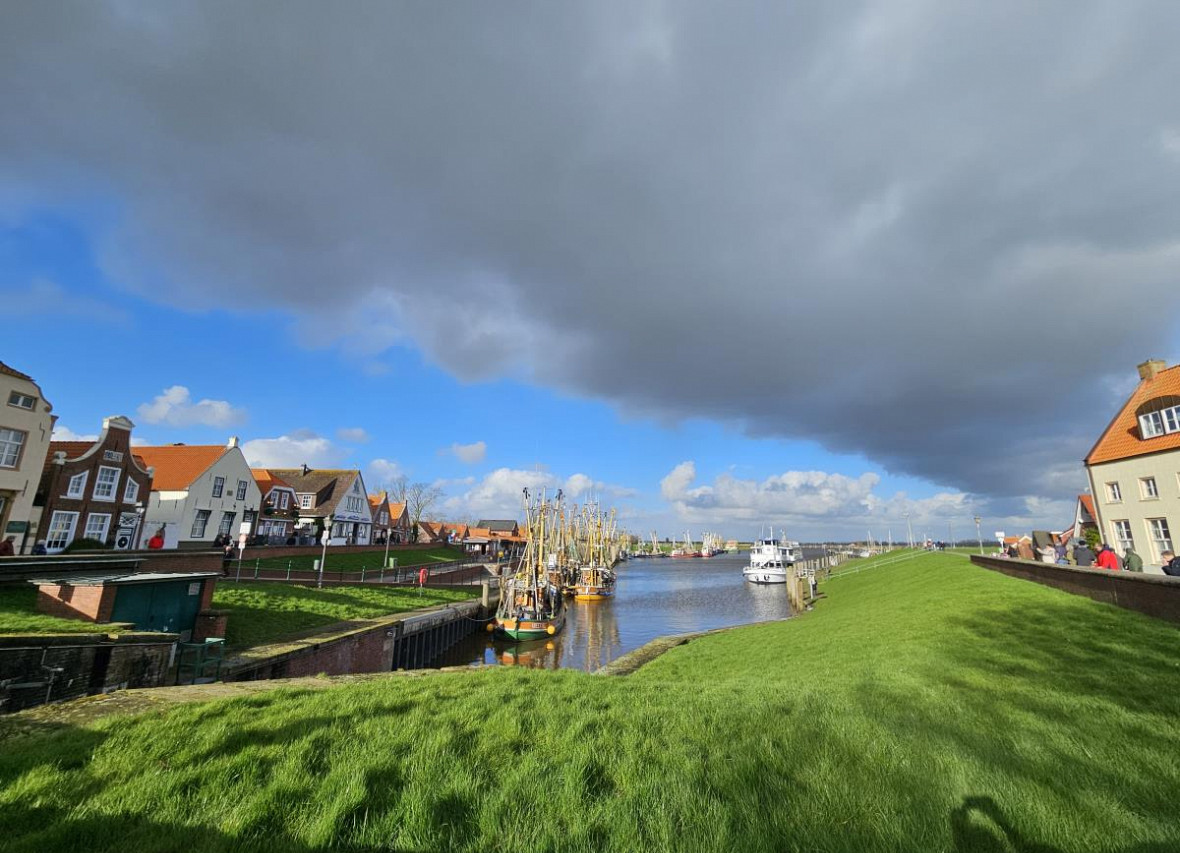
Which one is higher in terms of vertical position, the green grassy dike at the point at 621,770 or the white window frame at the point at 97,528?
the white window frame at the point at 97,528

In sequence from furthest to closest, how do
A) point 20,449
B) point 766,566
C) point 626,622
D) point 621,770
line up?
point 766,566 → point 626,622 → point 20,449 → point 621,770

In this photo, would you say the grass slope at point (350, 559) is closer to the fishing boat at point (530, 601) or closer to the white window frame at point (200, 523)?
the white window frame at point (200, 523)

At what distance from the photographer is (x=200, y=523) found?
151 feet

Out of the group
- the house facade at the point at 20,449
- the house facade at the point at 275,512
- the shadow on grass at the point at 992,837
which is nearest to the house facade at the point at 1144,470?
the shadow on grass at the point at 992,837

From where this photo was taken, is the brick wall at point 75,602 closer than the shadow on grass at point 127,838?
No

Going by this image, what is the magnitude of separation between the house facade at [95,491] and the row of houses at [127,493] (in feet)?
0.21

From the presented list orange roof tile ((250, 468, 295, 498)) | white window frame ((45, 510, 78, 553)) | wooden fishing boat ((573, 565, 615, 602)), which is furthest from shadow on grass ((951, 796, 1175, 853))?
orange roof tile ((250, 468, 295, 498))

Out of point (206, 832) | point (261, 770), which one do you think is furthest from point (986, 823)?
point (261, 770)

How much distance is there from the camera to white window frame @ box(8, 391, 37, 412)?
28905mm

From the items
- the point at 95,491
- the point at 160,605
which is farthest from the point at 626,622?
the point at 95,491

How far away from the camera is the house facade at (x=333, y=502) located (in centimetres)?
6309

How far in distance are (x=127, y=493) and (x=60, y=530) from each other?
196 inches

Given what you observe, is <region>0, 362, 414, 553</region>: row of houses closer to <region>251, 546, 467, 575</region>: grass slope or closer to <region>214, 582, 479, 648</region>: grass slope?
<region>251, 546, 467, 575</region>: grass slope

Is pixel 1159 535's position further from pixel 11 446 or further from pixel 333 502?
pixel 333 502
